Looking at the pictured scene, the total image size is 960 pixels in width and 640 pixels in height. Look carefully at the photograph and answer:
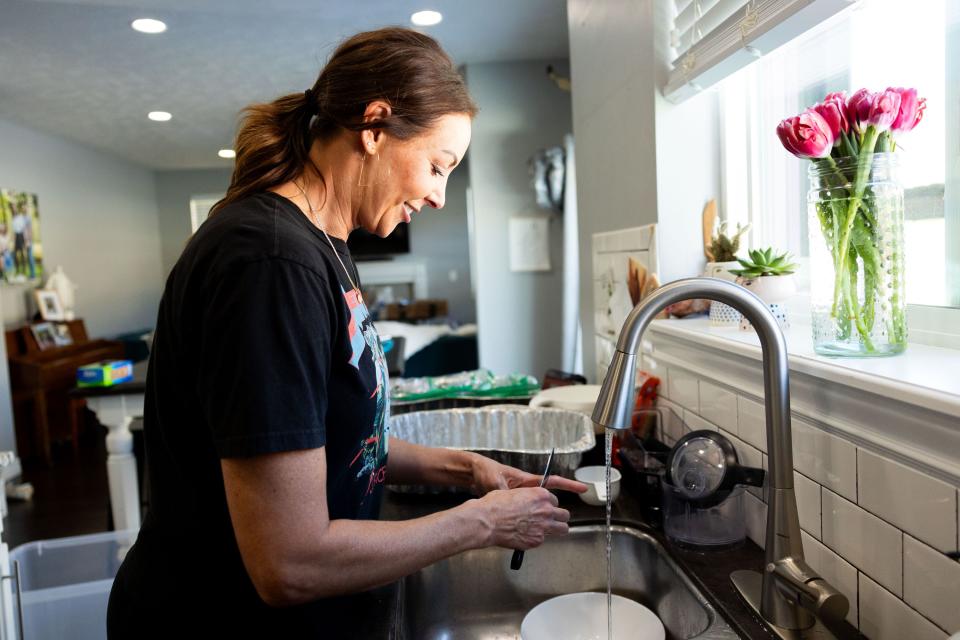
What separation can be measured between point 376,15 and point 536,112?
1.28 m

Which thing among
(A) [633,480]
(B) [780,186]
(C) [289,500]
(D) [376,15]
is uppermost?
(D) [376,15]

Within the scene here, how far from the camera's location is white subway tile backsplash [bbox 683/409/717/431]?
1220mm

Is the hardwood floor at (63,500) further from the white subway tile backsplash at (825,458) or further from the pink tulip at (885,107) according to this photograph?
the pink tulip at (885,107)

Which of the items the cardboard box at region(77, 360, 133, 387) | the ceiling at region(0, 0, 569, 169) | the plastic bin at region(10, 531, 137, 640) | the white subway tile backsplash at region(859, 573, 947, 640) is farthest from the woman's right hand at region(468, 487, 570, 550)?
the ceiling at region(0, 0, 569, 169)

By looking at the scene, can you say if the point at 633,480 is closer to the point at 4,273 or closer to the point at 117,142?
the point at 4,273

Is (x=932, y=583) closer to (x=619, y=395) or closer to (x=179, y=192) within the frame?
(x=619, y=395)

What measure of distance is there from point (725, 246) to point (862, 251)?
520mm

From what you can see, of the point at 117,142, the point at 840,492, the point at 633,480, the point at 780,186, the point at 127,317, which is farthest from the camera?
the point at 127,317

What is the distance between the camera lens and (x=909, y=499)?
706mm

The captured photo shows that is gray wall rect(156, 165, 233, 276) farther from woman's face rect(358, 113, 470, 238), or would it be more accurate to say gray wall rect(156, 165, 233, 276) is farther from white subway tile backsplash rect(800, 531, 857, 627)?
white subway tile backsplash rect(800, 531, 857, 627)

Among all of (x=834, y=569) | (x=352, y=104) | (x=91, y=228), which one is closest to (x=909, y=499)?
(x=834, y=569)

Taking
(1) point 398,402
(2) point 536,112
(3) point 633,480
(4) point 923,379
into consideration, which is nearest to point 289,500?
(4) point 923,379

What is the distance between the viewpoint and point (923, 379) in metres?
0.70

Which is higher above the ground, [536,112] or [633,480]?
[536,112]
